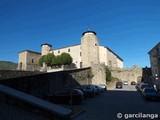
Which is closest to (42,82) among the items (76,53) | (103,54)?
(103,54)

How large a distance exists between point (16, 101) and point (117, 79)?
138 ft

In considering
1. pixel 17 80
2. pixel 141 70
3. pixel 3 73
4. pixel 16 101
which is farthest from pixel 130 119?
pixel 141 70

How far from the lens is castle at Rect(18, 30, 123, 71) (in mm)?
47406

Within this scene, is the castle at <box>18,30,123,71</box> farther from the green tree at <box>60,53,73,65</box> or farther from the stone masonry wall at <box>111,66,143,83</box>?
the stone masonry wall at <box>111,66,143,83</box>

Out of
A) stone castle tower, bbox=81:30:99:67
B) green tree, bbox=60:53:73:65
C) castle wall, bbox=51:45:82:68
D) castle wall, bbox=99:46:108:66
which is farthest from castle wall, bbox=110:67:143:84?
green tree, bbox=60:53:73:65

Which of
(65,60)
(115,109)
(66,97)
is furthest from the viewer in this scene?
(65,60)

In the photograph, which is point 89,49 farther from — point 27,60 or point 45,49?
point 27,60

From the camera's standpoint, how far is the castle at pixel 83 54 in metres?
47.4

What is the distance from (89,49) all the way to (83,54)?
241 centimetres

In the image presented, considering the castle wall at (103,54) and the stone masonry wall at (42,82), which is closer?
the stone masonry wall at (42,82)

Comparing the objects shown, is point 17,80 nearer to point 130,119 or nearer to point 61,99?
point 61,99

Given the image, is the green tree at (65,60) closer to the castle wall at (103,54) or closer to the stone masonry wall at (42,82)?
the castle wall at (103,54)

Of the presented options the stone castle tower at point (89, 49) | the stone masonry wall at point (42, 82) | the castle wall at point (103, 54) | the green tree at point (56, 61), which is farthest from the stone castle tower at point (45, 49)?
the stone masonry wall at point (42, 82)

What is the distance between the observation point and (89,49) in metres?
47.4
